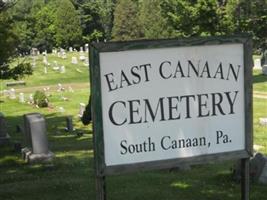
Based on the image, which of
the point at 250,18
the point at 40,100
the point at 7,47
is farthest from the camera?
the point at 250,18

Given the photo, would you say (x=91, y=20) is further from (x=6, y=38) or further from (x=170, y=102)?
(x=170, y=102)

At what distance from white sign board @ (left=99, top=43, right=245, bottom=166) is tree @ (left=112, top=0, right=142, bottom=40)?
241ft

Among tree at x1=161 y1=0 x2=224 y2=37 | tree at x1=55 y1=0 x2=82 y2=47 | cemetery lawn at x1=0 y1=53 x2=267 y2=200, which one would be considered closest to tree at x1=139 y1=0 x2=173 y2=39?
tree at x1=55 y1=0 x2=82 y2=47

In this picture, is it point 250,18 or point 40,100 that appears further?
point 250,18

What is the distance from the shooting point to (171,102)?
450 cm

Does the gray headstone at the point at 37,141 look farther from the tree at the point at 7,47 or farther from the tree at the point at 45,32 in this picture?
the tree at the point at 45,32

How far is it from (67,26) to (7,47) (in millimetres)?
71900

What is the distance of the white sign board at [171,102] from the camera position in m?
4.33

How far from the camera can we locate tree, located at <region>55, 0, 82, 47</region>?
3383 inches

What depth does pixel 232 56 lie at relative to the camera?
4.70 m

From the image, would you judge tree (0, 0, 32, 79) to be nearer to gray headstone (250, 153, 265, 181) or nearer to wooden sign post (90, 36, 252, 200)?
gray headstone (250, 153, 265, 181)

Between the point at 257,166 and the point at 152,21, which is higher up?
the point at 152,21

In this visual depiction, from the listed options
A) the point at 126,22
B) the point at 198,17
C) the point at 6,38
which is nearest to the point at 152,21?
the point at 126,22

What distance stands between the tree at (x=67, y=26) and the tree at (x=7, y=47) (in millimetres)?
69856
